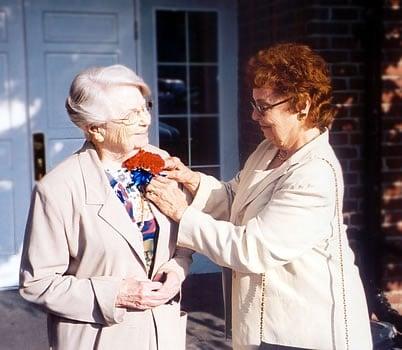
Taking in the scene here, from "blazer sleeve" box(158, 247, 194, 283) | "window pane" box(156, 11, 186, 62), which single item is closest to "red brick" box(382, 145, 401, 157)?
"window pane" box(156, 11, 186, 62)

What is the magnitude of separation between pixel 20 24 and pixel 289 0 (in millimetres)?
2184

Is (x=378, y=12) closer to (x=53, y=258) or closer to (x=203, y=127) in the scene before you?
(x=203, y=127)

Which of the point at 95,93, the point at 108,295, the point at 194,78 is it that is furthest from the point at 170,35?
the point at 108,295

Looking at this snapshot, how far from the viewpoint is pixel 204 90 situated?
6.23 metres

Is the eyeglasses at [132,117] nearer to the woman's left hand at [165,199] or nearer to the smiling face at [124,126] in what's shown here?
the smiling face at [124,126]

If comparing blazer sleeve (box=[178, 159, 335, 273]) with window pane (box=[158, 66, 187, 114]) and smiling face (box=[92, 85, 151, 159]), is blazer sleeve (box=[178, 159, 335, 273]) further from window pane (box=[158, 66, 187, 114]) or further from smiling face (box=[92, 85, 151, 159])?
window pane (box=[158, 66, 187, 114])

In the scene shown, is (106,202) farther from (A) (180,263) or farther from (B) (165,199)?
(A) (180,263)

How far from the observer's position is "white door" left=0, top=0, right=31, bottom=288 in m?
5.61

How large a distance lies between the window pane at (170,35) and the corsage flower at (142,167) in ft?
11.8

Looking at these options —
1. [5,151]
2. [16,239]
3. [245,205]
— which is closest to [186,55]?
[5,151]

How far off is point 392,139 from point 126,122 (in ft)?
10.1

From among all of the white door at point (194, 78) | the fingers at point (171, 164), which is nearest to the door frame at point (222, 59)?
the white door at point (194, 78)

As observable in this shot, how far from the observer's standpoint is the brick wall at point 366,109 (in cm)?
496

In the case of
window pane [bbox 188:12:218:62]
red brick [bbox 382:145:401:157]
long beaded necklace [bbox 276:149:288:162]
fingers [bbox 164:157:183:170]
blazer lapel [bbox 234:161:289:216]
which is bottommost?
red brick [bbox 382:145:401:157]
